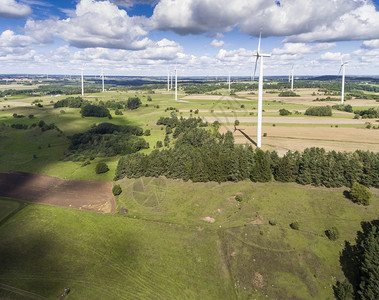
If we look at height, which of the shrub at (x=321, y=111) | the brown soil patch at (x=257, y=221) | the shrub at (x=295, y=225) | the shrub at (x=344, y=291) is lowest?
the shrub at (x=344, y=291)

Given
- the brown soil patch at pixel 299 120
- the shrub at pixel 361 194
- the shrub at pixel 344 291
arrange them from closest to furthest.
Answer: the shrub at pixel 344 291, the shrub at pixel 361 194, the brown soil patch at pixel 299 120

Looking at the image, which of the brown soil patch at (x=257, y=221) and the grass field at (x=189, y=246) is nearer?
the grass field at (x=189, y=246)

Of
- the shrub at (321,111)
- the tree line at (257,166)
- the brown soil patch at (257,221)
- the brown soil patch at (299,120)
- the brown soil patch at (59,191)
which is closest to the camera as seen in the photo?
the brown soil patch at (257,221)

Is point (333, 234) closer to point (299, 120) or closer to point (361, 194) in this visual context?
point (361, 194)

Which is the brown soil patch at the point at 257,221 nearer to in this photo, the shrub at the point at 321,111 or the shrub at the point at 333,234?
the shrub at the point at 333,234

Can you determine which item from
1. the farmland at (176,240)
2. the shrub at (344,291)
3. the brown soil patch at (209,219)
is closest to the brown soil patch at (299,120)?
the farmland at (176,240)

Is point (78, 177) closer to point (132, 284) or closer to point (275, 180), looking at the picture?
point (132, 284)

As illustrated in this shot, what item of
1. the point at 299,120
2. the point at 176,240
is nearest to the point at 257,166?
the point at 176,240

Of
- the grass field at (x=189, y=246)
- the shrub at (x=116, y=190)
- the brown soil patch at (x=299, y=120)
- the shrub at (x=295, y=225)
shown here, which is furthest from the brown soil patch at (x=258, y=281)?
the brown soil patch at (x=299, y=120)

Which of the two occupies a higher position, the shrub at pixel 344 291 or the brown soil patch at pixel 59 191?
the brown soil patch at pixel 59 191
